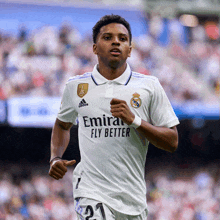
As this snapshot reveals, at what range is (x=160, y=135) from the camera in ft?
9.63

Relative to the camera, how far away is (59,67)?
37.0 ft

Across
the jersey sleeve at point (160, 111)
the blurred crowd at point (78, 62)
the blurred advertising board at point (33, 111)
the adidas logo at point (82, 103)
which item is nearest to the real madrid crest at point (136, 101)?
the jersey sleeve at point (160, 111)

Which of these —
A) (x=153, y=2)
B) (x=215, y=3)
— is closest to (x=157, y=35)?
(x=153, y=2)

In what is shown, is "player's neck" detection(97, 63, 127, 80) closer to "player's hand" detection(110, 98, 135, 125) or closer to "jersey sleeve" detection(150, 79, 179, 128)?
"jersey sleeve" detection(150, 79, 179, 128)

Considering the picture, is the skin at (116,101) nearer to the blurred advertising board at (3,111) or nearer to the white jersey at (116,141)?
the white jersey at (116,141)

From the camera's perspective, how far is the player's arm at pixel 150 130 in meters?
2.74

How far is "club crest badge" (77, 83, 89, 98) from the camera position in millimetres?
3240

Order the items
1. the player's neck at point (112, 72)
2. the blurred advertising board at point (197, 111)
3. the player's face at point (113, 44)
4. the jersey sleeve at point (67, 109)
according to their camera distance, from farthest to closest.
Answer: the blurred advertising board at point (197, 111), the jersey sleeve at point (67, 109), the player's neck at point (112, 72), the player's face at point (113, 44)

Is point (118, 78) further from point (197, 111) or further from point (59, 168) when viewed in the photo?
point (197, 111)

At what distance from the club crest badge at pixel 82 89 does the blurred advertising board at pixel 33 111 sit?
6819 millimetres

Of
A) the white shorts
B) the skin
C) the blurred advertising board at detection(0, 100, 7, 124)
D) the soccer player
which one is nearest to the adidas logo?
the soccer player

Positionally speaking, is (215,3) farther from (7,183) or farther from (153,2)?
(7,183)

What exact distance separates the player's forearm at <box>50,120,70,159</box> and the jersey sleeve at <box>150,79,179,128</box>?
0.85 metres

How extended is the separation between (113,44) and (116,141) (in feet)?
2.49
